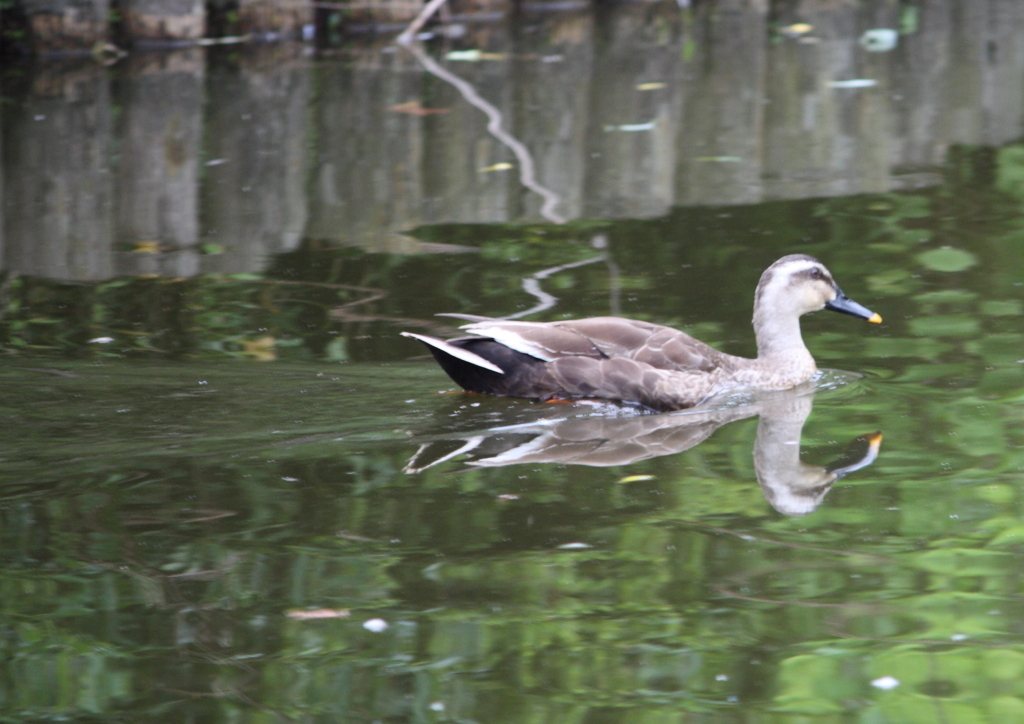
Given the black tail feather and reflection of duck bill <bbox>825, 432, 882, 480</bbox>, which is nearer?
reflection of duck bill <bbox>825, 432, 882, 480</bbox>

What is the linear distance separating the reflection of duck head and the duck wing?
0.49 m

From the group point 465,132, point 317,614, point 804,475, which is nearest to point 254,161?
point 465,132

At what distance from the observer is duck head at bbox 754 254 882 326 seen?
7.82m

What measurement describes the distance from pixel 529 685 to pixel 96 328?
478 cm

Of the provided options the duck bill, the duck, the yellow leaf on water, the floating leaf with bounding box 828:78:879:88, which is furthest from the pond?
the floating leaf with bounding box 828:78:879:88

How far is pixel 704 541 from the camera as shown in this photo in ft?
18.3

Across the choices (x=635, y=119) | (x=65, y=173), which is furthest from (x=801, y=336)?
(x=65, y=173)

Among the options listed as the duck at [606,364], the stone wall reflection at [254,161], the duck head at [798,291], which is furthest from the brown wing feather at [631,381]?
the stone wall reflection at [254,161]

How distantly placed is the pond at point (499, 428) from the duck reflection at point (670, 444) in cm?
3

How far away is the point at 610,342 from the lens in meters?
7.59

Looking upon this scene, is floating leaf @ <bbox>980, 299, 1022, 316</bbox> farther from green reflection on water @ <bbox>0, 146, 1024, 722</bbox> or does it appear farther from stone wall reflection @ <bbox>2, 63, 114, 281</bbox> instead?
stone wall reflection @ <bbox>2, 63, 114, 281</bbox>

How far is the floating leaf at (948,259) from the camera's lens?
906 centimetres

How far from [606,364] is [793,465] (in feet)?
4.54

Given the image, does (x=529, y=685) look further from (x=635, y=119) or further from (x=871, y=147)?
(x=635, y=119)
